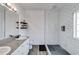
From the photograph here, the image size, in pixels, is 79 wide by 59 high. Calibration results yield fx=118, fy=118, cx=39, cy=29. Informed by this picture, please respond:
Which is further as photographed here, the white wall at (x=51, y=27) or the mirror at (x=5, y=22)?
the white wall at (x=51, y=27)

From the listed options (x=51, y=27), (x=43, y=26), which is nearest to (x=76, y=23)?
(x=51, y=27)

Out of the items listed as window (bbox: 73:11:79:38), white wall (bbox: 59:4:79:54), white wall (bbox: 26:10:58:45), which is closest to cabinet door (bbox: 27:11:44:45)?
white wall (bbox: 26:10:58:45)

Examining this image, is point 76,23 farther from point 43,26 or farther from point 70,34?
point 43,26

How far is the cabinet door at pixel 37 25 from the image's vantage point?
711cm

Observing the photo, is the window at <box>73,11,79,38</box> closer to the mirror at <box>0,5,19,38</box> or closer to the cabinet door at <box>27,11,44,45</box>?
the mirror at <box>0,5,19,38</box>

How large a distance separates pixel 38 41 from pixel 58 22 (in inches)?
65.3

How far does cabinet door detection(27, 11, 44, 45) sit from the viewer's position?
7.11 meters

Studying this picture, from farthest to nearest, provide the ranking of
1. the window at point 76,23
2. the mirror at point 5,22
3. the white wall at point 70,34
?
the window at point 76,23
the white wall at point 70,34
the mirror at point 5,22

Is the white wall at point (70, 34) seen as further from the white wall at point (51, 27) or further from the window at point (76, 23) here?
the white wall at point (51, 27)

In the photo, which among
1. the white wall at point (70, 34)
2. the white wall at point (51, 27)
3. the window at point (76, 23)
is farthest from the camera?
the white wall at point (51, 27)

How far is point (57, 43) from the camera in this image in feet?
22.9

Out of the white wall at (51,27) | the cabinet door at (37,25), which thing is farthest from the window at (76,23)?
the cabinet door at (37,25)

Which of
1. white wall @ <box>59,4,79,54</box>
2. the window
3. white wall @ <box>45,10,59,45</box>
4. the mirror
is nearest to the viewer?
the mirror

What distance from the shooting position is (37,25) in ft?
23.4
